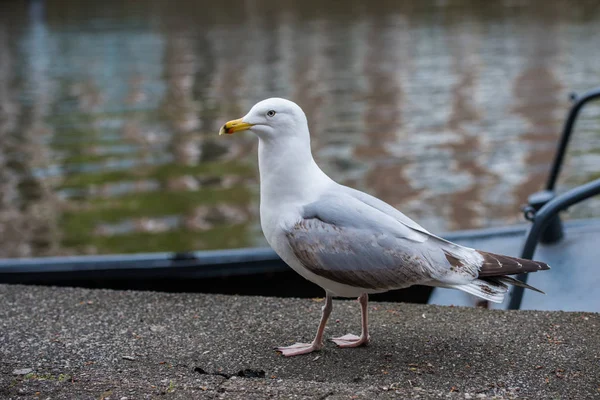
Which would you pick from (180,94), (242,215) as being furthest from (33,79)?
(242,215)

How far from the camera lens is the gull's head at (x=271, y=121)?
3559 millimetres

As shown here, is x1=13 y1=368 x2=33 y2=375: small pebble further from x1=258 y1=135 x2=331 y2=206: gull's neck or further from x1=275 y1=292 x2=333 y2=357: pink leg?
x1=258 y1=135 x2=331 y2=206: gull's neck

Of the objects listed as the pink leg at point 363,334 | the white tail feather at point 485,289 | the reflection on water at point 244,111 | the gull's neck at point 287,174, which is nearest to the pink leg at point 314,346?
the pink leg at point 363,334

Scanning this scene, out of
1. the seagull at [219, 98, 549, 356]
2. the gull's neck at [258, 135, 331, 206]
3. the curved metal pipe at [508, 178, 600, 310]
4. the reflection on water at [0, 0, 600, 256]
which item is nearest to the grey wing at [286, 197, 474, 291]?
the seagull at [219, 98, 549, 356]

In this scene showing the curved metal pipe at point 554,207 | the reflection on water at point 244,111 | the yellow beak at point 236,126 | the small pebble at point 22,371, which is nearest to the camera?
the small pebble at point 22,371

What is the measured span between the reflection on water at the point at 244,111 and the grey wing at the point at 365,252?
215 inches

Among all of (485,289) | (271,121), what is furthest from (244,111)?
(485,289)

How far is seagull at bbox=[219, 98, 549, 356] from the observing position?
3.47 metres

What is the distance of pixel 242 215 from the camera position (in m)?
9.84

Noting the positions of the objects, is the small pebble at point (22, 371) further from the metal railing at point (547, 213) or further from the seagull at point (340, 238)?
the metal railing at point (547, 213)

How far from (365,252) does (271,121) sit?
69cm

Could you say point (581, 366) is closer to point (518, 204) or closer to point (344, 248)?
point (344, 248)

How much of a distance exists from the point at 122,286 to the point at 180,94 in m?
12.1

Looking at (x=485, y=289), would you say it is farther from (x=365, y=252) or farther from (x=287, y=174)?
(x=287, y=174)
